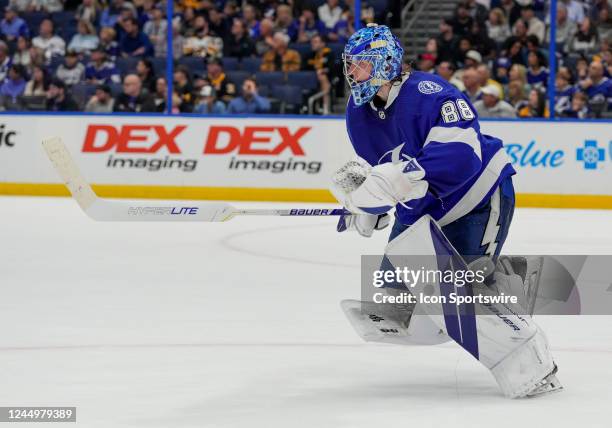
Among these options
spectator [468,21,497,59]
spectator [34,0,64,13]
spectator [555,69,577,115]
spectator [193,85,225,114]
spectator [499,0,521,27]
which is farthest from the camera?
spectator [34,0,64,13]

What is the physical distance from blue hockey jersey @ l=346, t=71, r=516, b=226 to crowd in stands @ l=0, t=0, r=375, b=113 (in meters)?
7.17

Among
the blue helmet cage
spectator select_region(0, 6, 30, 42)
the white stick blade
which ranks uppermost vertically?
the blue helmet cage

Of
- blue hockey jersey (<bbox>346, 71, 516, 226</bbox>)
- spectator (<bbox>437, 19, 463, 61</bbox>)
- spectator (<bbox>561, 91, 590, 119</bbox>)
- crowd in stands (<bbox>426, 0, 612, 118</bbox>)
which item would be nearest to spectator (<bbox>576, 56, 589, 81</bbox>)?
crowd in stands (<bbox>426, 0, 612, 118</bbox>)

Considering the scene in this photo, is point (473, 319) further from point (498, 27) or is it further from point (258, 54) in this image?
point (258, 54)

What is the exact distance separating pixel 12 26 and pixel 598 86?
5.80 metres

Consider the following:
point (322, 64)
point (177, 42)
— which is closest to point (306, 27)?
point (322, 64)

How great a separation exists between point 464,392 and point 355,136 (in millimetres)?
891

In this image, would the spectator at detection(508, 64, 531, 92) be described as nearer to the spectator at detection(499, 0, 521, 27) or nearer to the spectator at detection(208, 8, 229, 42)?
the spectator at detection(499, 0, 521, 27)

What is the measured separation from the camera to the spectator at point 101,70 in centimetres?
1166

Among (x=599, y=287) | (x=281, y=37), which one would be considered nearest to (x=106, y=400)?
(x=599, y=287)

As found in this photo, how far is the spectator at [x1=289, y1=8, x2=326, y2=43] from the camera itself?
11562 mm

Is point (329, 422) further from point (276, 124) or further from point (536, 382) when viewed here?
point (276, 124)

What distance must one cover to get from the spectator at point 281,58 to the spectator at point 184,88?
2.32ft

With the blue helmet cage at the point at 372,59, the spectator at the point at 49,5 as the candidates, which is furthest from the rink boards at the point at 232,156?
the blue helmet cage at the point at 372,59
